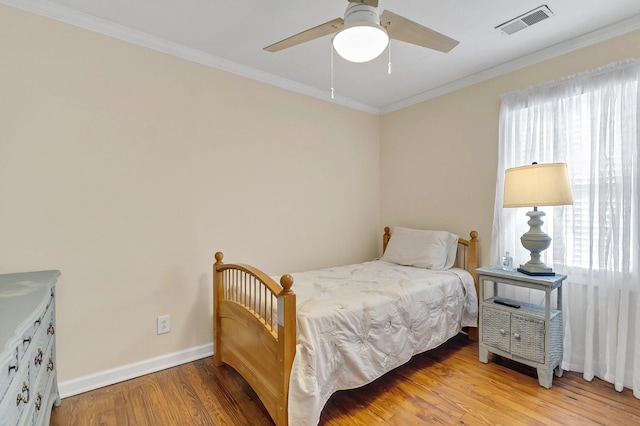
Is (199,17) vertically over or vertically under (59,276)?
over

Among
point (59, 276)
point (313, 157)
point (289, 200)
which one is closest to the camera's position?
point (59, 276)

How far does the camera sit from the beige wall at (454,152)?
99.8 inches

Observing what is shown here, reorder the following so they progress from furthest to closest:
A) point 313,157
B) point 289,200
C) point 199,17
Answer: point 313,157
point 289,200
point 199,17

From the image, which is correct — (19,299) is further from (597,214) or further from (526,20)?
(597,214)

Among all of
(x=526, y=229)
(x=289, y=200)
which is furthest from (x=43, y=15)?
(x=526, y=229)

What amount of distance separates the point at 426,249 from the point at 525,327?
100 centimetres

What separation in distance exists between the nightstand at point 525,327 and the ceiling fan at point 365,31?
1.74 metres

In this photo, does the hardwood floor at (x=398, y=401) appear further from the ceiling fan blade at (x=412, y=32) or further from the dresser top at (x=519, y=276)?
the ceiling fan blade at (x=412, y=32)

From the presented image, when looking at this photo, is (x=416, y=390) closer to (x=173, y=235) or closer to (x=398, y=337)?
(x=398, y=337)

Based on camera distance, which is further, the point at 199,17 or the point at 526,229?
the point at 526,229

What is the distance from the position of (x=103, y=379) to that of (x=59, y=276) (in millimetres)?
785

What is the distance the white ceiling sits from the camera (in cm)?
190

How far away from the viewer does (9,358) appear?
2.71 feet

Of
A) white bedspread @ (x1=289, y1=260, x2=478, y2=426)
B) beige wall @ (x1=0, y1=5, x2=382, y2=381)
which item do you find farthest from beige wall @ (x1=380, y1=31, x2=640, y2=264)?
beige wall @ (x1=0, y1=5, x2=382, y2=381)
